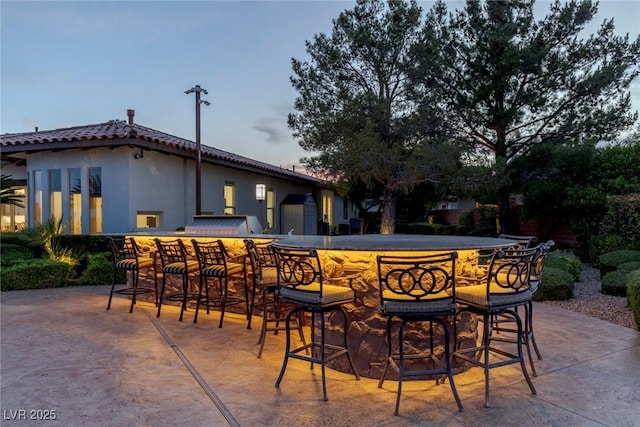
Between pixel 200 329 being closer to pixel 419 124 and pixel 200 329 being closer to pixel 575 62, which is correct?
pixel 419 124

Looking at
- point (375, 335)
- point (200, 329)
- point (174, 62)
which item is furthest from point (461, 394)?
point (174, 62)

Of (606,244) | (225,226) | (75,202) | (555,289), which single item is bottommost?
(555,289)

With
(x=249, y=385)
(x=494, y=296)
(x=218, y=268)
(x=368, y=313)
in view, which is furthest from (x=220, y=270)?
(x=494, y=296)

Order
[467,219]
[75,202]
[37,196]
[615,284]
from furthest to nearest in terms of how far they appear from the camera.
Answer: [467,219] < [37,196] < [75,202] < [615,284]

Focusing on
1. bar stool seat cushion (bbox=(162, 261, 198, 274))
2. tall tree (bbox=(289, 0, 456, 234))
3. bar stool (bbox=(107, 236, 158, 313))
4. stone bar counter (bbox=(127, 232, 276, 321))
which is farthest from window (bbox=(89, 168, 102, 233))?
tall tree (bbox=(289, 0, 456, 234))

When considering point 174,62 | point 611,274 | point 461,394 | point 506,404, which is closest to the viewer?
point 506,404

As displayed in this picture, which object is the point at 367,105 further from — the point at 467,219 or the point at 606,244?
the point at 467,219

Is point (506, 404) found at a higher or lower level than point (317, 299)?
lower

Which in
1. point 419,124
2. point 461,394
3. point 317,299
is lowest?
point 461,394

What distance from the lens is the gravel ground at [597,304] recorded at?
506cm

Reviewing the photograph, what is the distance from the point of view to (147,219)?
902 centimetres

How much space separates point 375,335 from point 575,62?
10876mm

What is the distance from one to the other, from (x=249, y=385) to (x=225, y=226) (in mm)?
3051

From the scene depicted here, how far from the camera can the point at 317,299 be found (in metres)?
2.99
